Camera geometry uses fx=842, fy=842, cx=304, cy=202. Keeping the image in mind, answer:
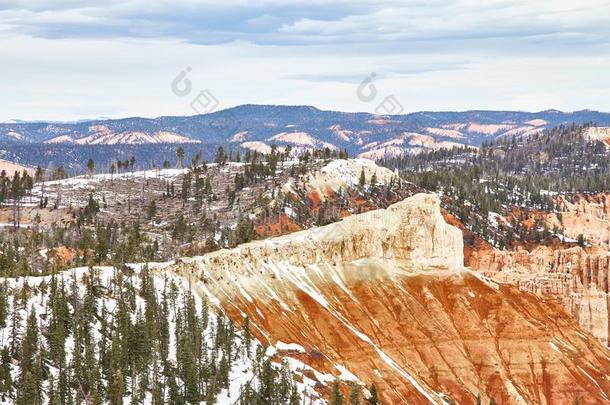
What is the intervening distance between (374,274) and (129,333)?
6578 cm

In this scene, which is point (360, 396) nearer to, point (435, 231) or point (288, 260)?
point (288, 260)

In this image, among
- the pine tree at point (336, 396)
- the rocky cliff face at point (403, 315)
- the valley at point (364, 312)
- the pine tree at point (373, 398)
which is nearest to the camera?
the pine tree at point (336, 396)

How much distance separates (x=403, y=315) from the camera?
163750mm

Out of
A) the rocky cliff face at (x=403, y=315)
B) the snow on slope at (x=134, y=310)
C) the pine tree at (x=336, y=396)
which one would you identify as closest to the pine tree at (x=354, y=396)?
the pine tree at (x=336, y=396)

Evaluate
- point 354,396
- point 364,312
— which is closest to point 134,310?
point 354,396

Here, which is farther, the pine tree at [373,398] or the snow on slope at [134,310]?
the pine tree at [373,398]

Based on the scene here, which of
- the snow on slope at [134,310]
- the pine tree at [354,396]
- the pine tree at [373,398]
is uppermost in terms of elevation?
the snow on slope at [134,310]

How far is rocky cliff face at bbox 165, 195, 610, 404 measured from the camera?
146m

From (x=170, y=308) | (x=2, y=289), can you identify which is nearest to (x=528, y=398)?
(x=170, y=308)

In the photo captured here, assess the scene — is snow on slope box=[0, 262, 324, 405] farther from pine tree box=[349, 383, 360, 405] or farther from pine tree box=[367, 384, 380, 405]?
pine tree box=[367, 384, 380, 405]

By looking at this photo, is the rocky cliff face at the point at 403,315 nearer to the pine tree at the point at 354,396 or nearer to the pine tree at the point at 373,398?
the pine tree at the point at 373,398

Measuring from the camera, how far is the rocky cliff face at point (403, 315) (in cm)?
14650

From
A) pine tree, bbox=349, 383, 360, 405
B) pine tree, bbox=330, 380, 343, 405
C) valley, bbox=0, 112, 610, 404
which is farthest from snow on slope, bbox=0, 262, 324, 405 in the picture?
pine tree, bbox=349, 383, 360, 405

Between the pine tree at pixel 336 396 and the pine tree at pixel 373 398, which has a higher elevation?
the pine tree at pixel 336 396
